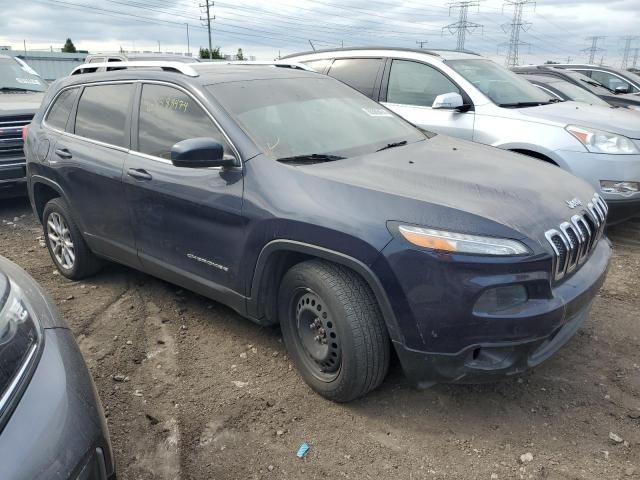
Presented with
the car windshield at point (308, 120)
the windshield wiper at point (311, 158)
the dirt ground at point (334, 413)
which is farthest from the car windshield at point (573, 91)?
the windshield wiper at point (311, 158)

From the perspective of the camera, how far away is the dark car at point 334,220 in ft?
8.15

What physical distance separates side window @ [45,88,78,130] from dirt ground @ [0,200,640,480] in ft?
5.39

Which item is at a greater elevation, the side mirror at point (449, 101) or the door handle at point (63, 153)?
the side mirror at point (449, 101)

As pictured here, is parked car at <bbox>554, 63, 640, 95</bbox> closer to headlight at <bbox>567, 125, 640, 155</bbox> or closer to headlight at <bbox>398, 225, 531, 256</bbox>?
headlight at <bbox>567, 125, 640, 155</bbox>

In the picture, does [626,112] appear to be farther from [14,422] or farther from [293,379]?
[14,422]

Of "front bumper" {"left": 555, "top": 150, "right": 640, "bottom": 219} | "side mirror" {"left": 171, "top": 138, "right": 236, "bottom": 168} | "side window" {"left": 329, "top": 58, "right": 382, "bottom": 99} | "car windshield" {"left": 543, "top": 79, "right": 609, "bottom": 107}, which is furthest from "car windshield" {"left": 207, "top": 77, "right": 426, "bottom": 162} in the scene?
"car windshield" {"left": 543, "top": 79, "right": 609, "bottom": 107}

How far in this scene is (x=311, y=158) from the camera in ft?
10.3

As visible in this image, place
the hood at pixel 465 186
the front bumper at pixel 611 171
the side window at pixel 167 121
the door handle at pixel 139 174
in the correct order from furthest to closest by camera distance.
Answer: the front bumper at pixel 611 171
the door handle at pixel 139 174
the side window at pixel 167 121
the hood at pixel 465 186

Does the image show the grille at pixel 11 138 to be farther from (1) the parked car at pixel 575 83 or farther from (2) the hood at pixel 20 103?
(1) the parked car at pixel 575 83

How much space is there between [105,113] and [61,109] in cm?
71

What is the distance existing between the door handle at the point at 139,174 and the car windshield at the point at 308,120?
27.0 inches

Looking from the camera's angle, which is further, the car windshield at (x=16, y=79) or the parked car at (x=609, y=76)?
the parked car at (x=609, y=76)

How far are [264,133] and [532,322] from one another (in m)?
1.76

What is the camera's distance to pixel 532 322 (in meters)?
2.47
